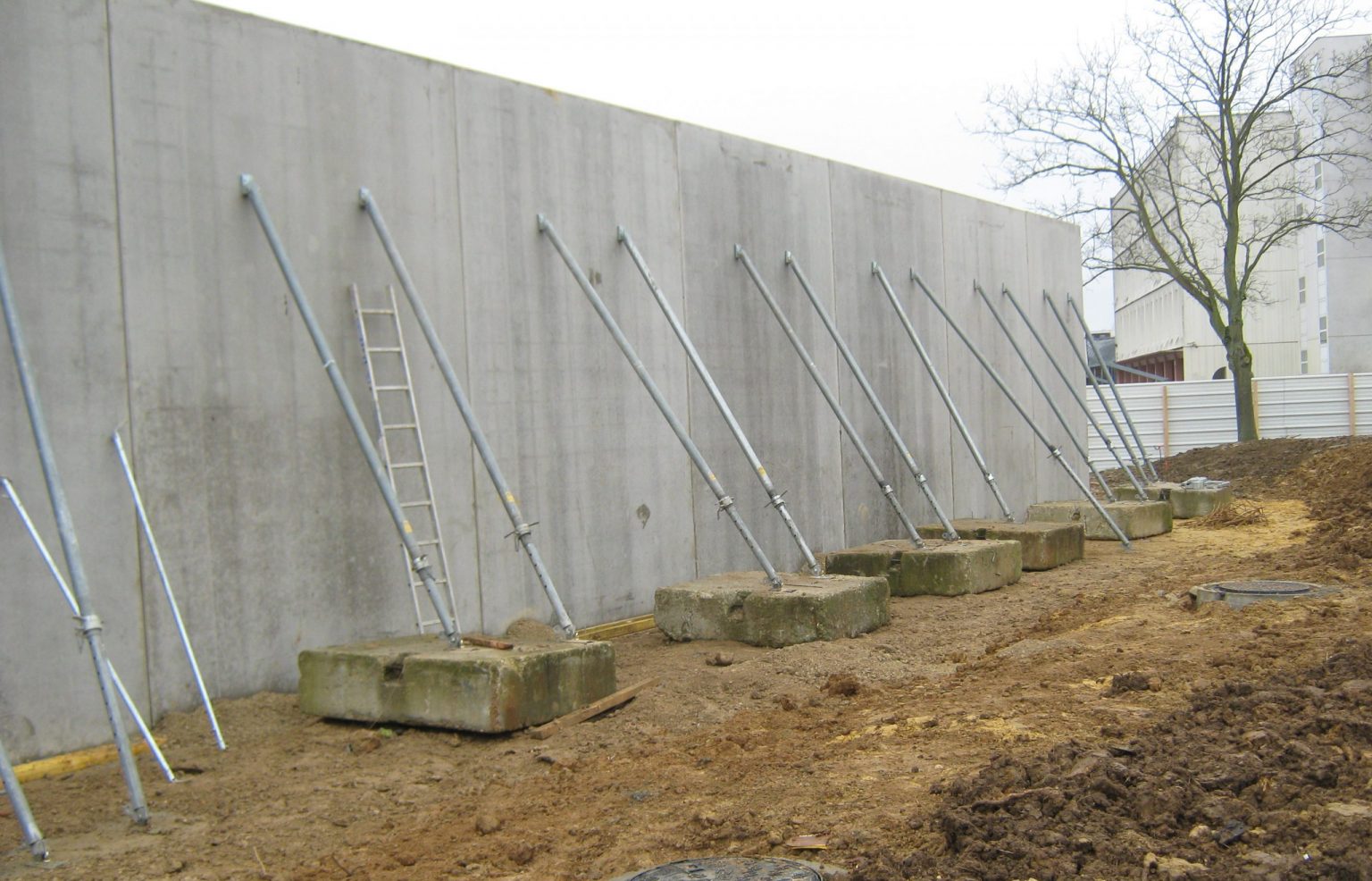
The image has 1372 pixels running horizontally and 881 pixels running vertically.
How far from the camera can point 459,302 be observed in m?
8.54

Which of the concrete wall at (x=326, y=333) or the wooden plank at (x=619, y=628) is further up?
the concrete wall at (x=326, y=333)

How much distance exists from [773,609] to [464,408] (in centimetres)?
266

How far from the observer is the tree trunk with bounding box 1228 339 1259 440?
25.6m

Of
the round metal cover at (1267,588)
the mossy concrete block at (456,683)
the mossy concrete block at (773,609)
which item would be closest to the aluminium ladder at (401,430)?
the mossy concrete block at (456,683)

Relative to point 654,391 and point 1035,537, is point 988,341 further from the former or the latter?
point 654,391

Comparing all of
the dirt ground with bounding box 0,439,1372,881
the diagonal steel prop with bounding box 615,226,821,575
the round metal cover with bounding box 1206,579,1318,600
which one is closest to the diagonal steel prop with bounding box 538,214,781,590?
the diagonal steel prop with bounding box 615,226,821,575

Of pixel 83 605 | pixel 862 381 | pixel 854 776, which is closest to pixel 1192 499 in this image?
pixel 862 381

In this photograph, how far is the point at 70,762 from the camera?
6.09 meters

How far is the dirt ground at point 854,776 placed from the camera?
12.9ft

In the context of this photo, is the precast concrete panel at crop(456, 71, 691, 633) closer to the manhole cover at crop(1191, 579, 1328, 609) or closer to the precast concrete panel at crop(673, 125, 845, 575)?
the precast concrete panel at crop(673, 125, 845, 575)

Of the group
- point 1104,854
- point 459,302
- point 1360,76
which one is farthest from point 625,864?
point 1360,76

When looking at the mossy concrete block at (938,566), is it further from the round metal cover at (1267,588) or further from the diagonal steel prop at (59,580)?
the diagonal steel prop at (59,580)

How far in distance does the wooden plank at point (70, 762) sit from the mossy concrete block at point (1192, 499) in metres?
14.7

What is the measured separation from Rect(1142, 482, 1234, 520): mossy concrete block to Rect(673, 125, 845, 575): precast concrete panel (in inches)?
288
